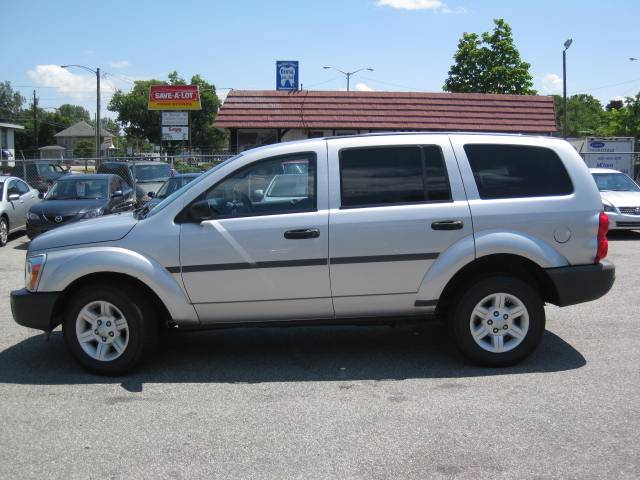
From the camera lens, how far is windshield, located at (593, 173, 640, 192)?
15.4 m

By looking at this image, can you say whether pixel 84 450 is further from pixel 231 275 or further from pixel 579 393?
pixel 579 393

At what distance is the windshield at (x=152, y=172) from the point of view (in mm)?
20359

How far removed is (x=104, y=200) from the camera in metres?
13.7

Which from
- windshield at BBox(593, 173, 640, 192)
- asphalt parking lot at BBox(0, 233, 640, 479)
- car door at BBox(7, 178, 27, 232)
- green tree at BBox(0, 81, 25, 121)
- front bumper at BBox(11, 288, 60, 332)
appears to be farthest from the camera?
green tree at BBox(0, 81, 25, 121)

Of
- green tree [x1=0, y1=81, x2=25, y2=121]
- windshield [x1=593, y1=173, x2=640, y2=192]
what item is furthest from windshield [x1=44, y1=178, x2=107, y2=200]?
green tree [x1=0, y1=81, x2=25, y2=121]

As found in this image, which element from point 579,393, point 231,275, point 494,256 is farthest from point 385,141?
point 579,393

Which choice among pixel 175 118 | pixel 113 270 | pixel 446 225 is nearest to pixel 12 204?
pixel 113 270

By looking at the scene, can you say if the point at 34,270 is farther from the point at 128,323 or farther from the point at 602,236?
the point at 602,236

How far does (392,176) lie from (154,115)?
75751 mm

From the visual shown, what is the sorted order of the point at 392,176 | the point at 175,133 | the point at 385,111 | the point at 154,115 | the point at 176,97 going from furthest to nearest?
the point at 154,115 < the point at 176,97 < the point at 175,133 < the point at 385,111 < the point at 392,176

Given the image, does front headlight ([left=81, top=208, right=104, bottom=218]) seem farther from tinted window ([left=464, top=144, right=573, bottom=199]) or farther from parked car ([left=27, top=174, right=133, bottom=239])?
tinted window ([left=464, top=144, right=573, bottom=199])

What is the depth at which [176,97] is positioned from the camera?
37.3 m

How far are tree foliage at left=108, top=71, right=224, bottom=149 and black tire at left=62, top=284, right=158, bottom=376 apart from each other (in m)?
72.5

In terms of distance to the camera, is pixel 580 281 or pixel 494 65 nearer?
pixel 580 281
